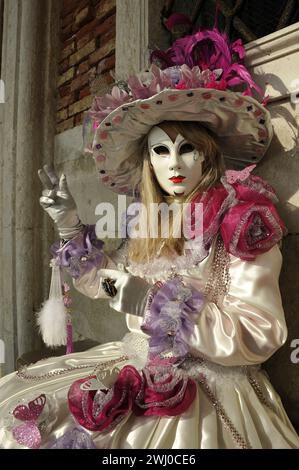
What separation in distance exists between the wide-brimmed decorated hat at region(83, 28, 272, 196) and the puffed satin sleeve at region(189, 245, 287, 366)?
455 millimetres

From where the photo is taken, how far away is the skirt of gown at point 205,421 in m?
0.89

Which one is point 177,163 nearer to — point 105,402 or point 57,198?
point 57,198

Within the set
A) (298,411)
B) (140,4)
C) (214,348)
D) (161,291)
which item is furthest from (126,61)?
(298,411)

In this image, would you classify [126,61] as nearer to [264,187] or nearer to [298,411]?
[264,187]

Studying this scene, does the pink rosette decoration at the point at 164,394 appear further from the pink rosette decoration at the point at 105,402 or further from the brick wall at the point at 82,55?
the brick wall at the point at 82,55

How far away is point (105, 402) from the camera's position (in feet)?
2.97

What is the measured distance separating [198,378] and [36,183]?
5.70ft

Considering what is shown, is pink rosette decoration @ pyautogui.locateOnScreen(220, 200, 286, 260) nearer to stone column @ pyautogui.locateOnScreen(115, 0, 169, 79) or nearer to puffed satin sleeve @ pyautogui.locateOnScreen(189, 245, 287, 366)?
puffed satin sleeve @ pyautogui.locateOnScreen(189, 245, 287, 366)

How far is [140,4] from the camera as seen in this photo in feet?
5.80

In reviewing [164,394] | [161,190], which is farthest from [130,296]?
[161,190]

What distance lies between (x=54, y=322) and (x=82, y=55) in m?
1.65

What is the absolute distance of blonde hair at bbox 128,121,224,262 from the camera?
1200 millimetres

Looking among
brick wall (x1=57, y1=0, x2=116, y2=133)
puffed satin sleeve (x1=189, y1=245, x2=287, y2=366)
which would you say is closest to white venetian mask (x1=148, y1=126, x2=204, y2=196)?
puffed satin sleeve (x1=189, y1=245, x2=287, y2=366)

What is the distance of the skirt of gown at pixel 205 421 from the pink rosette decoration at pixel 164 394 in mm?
19
